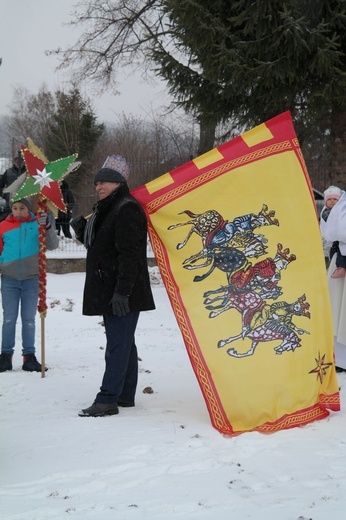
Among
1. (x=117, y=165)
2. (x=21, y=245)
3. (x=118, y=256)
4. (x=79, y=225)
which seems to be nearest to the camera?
(x=118, y=256)

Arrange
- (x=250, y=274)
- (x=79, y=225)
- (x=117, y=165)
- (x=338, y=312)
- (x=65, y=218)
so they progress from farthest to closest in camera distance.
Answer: (x=65, y=218) → (x=338, y=312) → (x=79, y=225) → (x=117, y=165) → (x=250, y=274)

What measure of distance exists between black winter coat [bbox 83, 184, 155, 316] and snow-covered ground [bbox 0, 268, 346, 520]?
0.92 m

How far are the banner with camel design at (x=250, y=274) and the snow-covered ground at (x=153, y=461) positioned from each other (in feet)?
1.08

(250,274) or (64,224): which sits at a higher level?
(64,224)

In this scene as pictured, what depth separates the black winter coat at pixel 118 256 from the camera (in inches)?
197

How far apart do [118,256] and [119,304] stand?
375 mm

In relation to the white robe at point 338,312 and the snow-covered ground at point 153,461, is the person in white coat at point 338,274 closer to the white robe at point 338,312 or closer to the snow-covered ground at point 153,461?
the white robe at point 338,312

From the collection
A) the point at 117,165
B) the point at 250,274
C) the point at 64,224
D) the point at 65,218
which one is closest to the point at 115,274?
the point at 117,165

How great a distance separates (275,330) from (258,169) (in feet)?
3.99

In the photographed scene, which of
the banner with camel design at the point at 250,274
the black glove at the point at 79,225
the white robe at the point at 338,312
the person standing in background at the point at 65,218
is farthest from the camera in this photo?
the person standing in background at the point at 65,218

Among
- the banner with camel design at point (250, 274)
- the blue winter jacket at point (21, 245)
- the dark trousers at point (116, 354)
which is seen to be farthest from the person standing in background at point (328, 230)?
the blue winter jacket at point (21, 245)

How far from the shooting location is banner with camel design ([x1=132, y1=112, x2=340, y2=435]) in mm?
4805

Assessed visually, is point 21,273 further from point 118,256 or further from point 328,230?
point 328,230

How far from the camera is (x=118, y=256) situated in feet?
16.7
